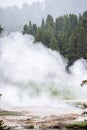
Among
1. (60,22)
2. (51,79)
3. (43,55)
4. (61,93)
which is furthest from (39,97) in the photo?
(60,22)

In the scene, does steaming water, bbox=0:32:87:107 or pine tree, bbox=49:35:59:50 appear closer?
steaming water, bbox=0:32:87:107

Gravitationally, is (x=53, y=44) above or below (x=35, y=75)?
above

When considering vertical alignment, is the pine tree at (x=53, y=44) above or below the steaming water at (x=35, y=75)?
above

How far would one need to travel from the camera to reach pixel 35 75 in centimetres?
7388

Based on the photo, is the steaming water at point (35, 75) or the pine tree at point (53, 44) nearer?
the steaming water at point (35, 75)

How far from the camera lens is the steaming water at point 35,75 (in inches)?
2448

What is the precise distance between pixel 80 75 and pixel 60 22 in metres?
39.8

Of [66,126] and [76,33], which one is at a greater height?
[76,33]

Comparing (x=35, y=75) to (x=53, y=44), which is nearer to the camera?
(x=35, y=75)

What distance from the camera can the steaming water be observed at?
6217 centimetres

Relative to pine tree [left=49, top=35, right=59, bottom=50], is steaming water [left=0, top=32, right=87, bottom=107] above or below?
below

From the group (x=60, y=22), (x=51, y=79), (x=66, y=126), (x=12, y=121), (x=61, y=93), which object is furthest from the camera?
(x=60, y=22)

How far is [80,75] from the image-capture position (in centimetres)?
7419

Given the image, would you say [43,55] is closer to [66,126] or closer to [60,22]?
[60,22]
